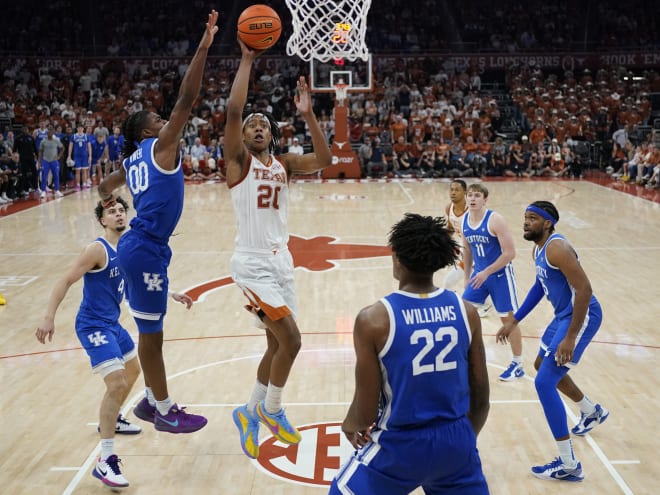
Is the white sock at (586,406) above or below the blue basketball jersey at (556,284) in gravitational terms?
below

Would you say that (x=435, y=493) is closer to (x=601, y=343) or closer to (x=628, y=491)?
(x=628, y=491)

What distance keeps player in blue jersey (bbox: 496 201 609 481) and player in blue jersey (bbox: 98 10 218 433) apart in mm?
2187

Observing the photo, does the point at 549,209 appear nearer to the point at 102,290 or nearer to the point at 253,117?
the point at 253,117

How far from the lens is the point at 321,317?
28.3 ft

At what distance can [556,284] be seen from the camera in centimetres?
508

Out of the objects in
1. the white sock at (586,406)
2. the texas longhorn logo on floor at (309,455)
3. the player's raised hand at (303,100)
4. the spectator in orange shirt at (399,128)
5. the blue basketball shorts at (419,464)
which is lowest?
the spectator in orange shirt at (399,128)

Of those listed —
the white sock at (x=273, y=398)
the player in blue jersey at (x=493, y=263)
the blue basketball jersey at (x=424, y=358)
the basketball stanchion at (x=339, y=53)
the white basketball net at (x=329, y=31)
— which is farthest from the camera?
the basketball stanchion at (x=339, y=53)

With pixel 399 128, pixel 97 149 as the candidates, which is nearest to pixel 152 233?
pixel 97 149

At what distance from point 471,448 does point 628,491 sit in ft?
6.58

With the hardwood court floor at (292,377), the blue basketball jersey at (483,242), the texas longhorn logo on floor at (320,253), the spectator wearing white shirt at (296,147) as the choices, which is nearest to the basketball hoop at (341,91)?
the spectator wearing white shirt at (296,147)

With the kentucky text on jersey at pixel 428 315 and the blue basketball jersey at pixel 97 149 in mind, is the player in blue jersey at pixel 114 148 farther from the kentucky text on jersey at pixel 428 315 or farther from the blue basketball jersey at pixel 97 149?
the kentucky text on jersey at pixel 428 315

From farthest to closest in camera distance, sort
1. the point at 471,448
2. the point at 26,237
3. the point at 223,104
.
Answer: the point at 223,104
the point at 26,237
the point at 471,448

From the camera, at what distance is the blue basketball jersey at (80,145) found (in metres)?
20.1

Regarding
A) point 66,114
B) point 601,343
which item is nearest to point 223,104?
point 66,114
